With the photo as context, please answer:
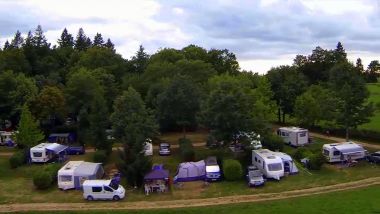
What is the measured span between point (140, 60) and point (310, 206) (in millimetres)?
63463

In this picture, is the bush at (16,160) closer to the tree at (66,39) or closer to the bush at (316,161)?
the bush at (316,161)

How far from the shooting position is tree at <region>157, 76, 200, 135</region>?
182 feet

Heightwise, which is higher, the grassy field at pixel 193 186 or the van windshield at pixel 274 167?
the van windshield at pixel 274 167

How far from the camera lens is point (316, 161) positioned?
45.1 m

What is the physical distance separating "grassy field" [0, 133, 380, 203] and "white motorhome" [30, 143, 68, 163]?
1240mm

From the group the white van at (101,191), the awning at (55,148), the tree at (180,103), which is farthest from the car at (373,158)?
the awning at (55,148)

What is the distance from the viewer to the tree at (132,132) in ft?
133

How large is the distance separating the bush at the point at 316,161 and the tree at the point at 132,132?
50.4 ft

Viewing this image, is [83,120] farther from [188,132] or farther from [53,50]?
[53,50]

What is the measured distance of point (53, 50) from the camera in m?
95.6

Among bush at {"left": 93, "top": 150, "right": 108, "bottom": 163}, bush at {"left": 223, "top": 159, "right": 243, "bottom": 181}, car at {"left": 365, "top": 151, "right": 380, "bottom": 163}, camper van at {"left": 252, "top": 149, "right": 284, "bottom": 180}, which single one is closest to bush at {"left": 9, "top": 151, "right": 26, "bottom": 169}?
bush at {"left": 93, "top": 150, "right": 108, "bottom": 163}

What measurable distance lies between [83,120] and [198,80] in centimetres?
1975

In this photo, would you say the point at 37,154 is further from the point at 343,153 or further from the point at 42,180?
the point at 343,153

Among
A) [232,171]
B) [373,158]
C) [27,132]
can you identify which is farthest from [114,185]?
[373,158]
